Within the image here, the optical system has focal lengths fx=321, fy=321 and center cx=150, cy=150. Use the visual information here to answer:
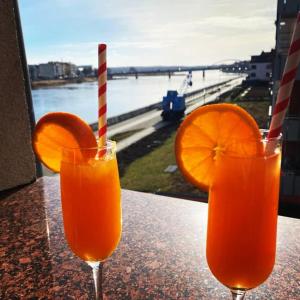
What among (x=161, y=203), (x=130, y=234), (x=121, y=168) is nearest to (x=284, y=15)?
(x=161, y=203)

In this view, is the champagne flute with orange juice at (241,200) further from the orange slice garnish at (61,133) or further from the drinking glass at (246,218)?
the orange slice garnish at (61,133)

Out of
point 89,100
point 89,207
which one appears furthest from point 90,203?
point 89,100

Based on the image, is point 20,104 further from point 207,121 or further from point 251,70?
point 251,70

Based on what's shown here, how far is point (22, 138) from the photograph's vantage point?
77.7 inches

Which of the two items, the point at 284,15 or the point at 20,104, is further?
the point at 284,15

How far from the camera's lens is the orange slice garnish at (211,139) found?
0.81 m

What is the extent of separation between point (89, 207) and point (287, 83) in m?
0.61

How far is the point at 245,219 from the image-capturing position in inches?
31.6

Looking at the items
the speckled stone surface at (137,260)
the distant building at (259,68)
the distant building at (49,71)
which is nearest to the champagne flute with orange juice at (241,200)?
the speckled stone surface at (137,260)

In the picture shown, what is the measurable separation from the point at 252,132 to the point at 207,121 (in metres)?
0.12

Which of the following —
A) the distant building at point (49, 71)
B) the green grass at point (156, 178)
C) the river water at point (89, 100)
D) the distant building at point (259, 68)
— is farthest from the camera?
the distant building at point (49, 71)

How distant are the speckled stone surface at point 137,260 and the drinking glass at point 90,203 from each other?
157 millimetres

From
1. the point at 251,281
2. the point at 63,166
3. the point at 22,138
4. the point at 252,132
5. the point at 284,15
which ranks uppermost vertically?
the point at 284,15

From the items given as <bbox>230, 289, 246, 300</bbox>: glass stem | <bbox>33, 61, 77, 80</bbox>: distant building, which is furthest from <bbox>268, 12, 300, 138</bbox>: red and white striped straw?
<bbox>33, 61, 77, 80</bbox>: distant building
